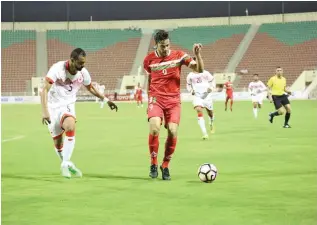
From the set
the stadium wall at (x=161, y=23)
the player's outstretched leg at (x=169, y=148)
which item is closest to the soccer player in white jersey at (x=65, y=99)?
the player's outstretched leg at (x=169, y=148)

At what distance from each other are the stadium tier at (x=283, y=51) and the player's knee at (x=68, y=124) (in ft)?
172

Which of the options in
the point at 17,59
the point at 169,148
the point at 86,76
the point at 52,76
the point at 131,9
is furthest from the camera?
the point at 131,9

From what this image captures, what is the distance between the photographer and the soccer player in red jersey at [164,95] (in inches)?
384

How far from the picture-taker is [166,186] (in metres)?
8.99

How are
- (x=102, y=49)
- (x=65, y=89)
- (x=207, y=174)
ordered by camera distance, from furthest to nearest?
1. (x=102, y=49)
2. (x=65, y=89)
3. (x=207, y=174)

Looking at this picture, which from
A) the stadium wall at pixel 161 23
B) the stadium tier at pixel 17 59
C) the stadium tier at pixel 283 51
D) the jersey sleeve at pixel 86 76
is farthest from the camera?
the stadium wall at pixel 161 23

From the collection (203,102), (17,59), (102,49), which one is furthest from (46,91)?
(102,49)

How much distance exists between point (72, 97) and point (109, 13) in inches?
2804

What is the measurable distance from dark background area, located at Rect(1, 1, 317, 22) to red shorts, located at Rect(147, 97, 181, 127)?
68542 mm

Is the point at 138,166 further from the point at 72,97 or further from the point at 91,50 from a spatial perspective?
the point at 91,50

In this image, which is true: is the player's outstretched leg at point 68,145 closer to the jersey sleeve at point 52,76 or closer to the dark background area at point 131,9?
the jersey sleeve at point 52,76

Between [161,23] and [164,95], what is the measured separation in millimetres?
66505

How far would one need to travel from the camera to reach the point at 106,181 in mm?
9656

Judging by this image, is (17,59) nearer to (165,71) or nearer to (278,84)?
(278,84)
